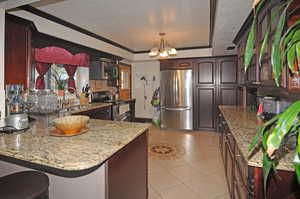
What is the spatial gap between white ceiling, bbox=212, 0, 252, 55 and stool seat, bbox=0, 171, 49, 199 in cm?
→ 221

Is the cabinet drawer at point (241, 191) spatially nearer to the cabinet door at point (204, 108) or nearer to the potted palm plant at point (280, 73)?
the potted palm plant at point (280, 73)

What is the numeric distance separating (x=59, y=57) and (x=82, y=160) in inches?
116

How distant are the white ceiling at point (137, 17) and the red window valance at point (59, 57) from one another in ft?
2.11

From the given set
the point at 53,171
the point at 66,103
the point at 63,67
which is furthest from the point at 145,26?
the point at 53,171

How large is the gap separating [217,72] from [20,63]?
438 cm

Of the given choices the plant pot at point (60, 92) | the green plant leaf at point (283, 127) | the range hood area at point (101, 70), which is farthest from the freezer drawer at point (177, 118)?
the green plant leaf at point (283, 127)

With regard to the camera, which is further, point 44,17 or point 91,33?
point 91,33

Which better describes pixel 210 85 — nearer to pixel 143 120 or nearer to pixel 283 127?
pixel 143 120

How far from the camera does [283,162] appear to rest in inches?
37.8

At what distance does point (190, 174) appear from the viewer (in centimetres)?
251

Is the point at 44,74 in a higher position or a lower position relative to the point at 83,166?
higher

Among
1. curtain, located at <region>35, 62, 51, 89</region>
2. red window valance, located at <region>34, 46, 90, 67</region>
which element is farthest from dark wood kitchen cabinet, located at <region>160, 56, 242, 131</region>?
curtain, located at <region>35, 62, 51, 89</region>

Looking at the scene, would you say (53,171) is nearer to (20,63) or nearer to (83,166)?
(83,166)

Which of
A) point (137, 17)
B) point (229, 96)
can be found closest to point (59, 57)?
point (137, 17)
